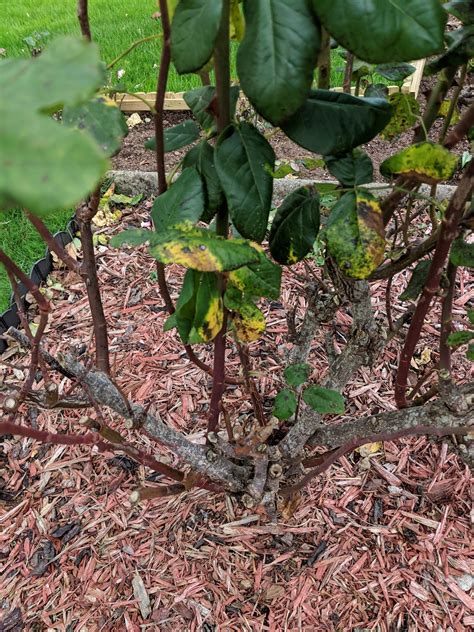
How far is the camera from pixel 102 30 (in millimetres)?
4660

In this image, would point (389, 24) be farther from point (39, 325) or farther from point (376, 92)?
point (39, 325)

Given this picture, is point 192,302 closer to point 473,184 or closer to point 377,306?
point 473,184

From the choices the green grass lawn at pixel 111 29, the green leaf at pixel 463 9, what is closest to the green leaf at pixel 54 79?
the green leaf at pixel 463 9

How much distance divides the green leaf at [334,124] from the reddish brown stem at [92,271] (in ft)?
1.84

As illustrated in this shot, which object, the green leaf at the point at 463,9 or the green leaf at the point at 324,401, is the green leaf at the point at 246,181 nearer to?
the green leaf at the point at 463,9

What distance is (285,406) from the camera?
1.23 m

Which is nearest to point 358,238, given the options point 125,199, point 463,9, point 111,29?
point 463,9

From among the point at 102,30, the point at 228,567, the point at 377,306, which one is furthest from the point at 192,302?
the point at 102,30

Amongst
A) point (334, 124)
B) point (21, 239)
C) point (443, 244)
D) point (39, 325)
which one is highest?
point (334, 124)

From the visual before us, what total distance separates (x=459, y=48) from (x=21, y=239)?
245cm

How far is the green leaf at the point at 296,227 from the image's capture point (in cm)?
89

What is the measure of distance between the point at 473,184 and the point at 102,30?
15.7 feet

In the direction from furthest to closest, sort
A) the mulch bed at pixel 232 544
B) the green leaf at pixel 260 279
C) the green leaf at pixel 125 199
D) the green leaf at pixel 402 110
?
the green leaf at pixel 125 199 → the mulch bed at pixel 232 544 → the green leaf at pixel 402 110 → the green leaf at pixel 260 279

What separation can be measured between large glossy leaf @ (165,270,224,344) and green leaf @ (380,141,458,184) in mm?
327
